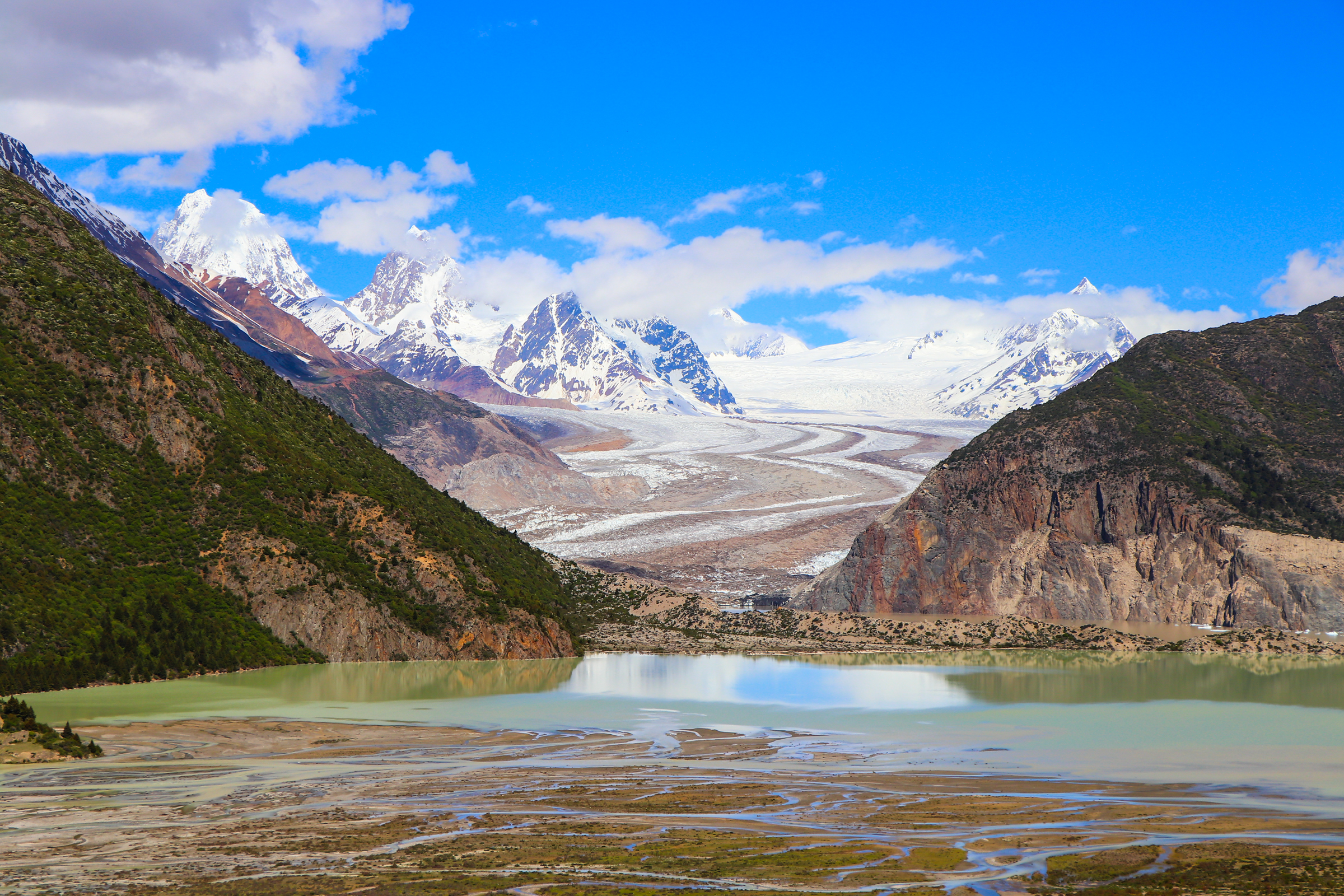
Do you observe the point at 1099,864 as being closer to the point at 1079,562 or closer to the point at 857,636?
the point at 857,636

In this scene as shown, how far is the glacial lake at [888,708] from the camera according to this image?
33.5 m

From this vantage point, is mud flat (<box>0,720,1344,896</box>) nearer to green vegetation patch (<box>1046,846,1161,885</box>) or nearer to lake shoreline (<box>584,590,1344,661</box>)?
green vegetation patch (<box>1046,846,1161,885</box>)

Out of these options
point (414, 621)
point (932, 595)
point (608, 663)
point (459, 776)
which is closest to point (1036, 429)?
point (932, 595)

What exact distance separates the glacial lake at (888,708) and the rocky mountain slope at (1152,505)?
85.9ft

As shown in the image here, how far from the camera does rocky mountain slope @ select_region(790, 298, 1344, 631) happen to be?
96.8 metres

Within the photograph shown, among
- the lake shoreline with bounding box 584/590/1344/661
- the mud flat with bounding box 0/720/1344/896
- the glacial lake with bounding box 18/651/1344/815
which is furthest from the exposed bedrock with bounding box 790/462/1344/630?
the mud flat with bounding box 0/720/1344/896

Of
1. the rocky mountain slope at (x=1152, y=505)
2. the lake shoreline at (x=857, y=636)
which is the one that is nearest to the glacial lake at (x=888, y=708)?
the lake shoreline at (x=857, y=636)

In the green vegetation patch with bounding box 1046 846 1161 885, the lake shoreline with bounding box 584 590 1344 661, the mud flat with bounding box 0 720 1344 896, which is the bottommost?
the green vegetation patch with bounding box 1046 846 1161 885

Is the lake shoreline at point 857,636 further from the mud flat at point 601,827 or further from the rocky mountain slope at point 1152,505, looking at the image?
the mud flat at point 601,827

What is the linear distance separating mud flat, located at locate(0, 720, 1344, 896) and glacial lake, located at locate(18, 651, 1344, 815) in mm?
3239

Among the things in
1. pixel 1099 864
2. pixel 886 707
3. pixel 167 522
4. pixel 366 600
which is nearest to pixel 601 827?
pixel 1099 864

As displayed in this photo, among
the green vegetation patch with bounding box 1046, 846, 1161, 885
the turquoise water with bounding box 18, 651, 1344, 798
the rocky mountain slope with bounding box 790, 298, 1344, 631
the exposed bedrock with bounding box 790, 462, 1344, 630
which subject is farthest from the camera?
the rocky mountain slope with bounding box 790, 298, 1344, 631

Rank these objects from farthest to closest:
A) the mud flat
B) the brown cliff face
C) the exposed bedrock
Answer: the exposed bedrock, the brown cliff face, the mud flat

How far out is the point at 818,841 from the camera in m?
21.8
